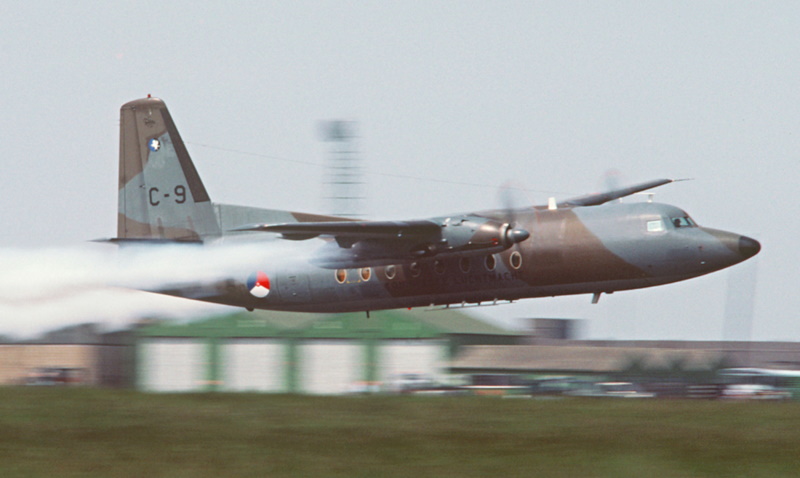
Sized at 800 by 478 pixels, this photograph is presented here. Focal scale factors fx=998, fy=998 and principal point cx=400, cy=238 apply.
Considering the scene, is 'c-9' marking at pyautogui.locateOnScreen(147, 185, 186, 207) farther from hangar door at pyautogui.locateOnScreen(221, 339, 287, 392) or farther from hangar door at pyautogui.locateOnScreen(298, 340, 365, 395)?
hangar door at pyautogui.locateOnScreen(298, 340, 365, 395)

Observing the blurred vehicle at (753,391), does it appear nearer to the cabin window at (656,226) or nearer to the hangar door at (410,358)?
the cabin window at (656,226)

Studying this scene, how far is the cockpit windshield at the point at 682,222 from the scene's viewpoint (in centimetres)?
2705

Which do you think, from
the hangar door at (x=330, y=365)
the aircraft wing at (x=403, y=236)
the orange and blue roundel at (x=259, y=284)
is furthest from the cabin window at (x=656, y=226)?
the hangar door at (x=330, y=365)

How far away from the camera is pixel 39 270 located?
104 ft

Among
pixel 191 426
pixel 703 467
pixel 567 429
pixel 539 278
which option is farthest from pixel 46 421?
pixel 539 278

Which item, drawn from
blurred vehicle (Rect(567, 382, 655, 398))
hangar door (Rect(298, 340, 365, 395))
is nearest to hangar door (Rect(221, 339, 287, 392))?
hangar door (Rect(298, 340, 365, 395))

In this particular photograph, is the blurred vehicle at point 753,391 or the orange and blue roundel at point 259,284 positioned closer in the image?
the orange and blue roundel at point 259,284

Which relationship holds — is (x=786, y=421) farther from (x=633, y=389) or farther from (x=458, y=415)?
(x=633, y=389)

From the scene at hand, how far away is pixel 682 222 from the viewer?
89.1 ft

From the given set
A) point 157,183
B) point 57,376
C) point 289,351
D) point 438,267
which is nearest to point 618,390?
point 438,267

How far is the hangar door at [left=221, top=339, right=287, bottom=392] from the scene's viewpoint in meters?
35.5

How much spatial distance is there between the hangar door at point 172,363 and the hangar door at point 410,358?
700cm

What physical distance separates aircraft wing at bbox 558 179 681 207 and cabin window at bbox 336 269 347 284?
24.0 ft

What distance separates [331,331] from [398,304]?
10.4m
